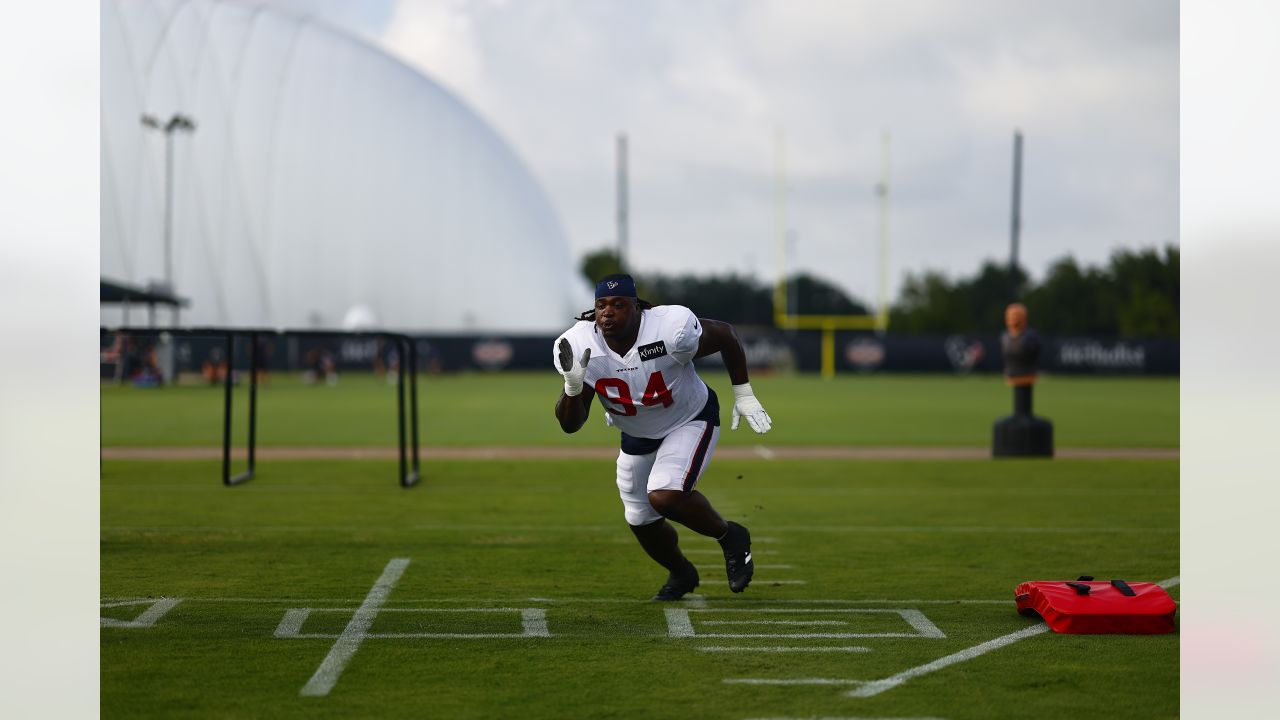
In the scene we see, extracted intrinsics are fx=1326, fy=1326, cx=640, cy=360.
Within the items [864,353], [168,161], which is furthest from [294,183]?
[864,353]

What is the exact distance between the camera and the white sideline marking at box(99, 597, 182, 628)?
6824mm

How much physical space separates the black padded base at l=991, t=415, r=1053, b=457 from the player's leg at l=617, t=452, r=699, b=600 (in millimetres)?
10177

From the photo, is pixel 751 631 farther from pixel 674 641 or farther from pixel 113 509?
pixel 113 509

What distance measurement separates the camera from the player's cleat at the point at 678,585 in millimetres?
7617

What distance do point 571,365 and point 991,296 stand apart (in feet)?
245

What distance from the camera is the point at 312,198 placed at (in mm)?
65375

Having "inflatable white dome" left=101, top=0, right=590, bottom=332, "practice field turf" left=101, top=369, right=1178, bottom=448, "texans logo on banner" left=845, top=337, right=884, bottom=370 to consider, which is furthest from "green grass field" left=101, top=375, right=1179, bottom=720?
"inflatable white dome" left=101, top=0, right=590, bottom=332

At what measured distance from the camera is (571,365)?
6.98 metres

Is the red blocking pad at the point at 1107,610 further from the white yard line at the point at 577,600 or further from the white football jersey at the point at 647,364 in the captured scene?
the white football jersey at the point at 647,364

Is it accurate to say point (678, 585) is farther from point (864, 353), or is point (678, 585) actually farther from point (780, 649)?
point (864, 353)

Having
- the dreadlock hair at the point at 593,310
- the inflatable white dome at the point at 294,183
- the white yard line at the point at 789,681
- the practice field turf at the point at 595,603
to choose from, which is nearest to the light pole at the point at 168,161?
the inflatable white dome at the point at 294,183

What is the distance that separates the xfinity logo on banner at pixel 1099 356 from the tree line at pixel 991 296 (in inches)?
25.4

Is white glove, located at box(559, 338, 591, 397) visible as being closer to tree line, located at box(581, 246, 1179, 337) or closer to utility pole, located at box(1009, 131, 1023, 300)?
tree line, located at box(581, 246, 1179, 337)

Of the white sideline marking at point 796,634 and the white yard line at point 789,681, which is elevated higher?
the white yard line at point 789,681
